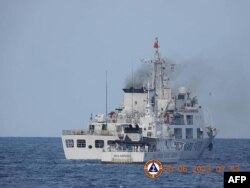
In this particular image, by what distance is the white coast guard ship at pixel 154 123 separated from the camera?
130 m

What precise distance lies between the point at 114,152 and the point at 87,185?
24.6m

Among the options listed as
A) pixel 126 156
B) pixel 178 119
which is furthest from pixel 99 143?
pixel 178 119

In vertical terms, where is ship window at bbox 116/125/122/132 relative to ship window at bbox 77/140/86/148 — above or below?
above

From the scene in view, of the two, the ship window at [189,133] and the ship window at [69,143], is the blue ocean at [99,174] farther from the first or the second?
the ship window at [189,133]

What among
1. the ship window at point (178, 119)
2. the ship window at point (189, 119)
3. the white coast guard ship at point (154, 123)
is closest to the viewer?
the white coast guard ship at point (154, 123)

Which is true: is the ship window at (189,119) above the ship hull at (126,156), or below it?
above

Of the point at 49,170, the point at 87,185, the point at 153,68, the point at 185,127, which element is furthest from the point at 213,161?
the point at 87,185

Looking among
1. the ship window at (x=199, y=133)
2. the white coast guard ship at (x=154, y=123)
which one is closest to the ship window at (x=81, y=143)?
the white coast guard ship at (x=154, y=123)

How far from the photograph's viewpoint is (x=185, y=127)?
14062cm

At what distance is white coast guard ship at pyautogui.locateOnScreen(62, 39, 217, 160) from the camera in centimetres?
12962

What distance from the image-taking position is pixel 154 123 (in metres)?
129

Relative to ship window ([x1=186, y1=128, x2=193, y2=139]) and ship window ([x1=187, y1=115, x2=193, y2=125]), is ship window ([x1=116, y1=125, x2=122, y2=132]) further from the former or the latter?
ship window ([x1=187, y1=115, x2=193, y2=125])

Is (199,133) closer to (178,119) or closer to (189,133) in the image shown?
(189,133)

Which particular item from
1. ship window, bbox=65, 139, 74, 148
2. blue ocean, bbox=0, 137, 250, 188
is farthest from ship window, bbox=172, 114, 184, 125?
ship window, bbox=65, 139, 74, 148
